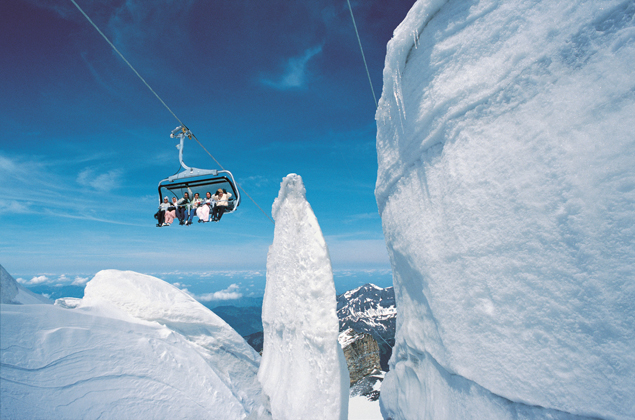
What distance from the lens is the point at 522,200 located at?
2.48 metres

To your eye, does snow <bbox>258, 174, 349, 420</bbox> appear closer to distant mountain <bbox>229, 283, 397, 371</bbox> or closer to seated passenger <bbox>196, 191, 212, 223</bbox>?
seated passenger <bbox>196, 191, 212, 223</bbox>

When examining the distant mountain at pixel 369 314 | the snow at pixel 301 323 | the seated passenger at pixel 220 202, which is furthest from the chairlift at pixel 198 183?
the distant mountain at pixel 369 314

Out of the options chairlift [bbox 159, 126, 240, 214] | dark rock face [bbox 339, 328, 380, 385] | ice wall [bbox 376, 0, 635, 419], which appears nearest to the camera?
ice wall [bbox 376, 0, 635, 419]

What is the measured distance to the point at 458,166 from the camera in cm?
307

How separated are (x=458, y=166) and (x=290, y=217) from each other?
301 cm

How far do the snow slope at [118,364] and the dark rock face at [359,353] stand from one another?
25.1 metres

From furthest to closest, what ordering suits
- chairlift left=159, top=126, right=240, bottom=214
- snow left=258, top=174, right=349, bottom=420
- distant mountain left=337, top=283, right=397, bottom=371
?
1. distant mountain left=337, top=283, right=397, bottom=371
2. chairlift left=159, top=126, right=240, bottom=214
3. snow left=258, top=174, right=349, bottom=420

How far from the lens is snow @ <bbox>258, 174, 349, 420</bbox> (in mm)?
3846

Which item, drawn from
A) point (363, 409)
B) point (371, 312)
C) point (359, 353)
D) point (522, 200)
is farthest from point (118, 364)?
point (371, 312)

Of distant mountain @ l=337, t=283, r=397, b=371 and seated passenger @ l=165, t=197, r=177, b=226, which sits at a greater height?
seated passenger @ l=165, t=197, r=177, b=226

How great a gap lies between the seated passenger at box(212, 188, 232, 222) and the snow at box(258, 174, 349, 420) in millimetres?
4072

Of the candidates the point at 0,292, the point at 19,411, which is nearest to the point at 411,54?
the point at 19,411

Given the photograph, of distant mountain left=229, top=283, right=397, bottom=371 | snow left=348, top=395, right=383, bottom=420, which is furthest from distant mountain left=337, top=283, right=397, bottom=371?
snow left=348, top=395, right=383, bottom=420

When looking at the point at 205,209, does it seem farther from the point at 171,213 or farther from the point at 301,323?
the point at 301,323
